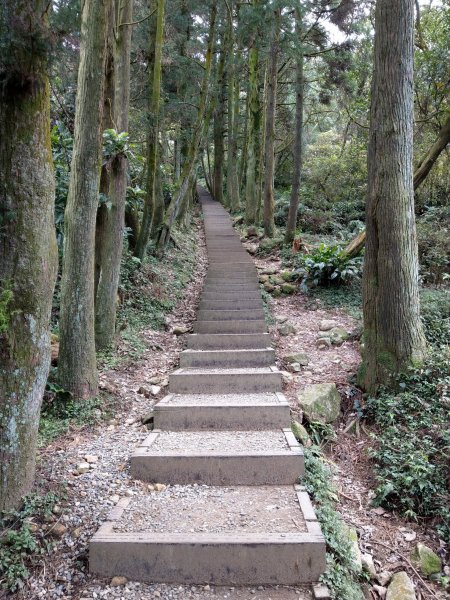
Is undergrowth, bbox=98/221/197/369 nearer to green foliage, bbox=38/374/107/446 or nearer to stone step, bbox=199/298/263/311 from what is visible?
stone step, bbox=199/298/263/311

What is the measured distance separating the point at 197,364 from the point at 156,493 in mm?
2849

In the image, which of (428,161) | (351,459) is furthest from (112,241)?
(428,161)

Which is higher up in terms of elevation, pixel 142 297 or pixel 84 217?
pixel 84 217

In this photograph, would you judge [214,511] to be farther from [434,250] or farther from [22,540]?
[434,250]

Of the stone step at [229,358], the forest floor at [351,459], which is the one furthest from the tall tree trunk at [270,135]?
the stone step at [229,358]

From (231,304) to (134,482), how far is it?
5187mm

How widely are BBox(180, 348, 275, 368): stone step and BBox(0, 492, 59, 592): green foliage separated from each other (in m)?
3.37

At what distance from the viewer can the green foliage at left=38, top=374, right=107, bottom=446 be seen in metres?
4.59

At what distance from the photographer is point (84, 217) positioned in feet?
16.8

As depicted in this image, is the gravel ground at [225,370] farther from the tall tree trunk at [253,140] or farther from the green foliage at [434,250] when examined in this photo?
the tall tree trunk at [253,140]

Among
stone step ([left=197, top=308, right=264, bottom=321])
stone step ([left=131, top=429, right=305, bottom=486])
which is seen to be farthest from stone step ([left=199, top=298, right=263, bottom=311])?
A: stone step ([left=131, top=429, right=305, bottom=486])

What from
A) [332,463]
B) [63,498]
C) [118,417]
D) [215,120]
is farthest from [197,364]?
[215,120]

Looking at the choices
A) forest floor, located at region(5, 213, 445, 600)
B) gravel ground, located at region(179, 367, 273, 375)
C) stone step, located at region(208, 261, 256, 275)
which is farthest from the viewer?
stone step, located at region(208, 261, 256, 275)

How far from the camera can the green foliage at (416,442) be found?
388 centimetres
